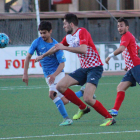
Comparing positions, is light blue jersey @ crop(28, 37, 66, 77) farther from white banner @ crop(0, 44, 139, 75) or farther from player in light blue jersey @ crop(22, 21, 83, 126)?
white banner @ crop(0, 44, 139, 75)

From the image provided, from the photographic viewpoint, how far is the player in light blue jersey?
6.45 m

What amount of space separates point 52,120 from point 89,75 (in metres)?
1.27

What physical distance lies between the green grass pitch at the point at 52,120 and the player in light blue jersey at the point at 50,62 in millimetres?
382

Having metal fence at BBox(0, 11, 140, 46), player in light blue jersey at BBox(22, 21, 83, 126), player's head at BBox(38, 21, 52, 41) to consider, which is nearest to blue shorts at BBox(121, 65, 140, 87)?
player in light blue jersey at BBox(22, 21, 83, 126)

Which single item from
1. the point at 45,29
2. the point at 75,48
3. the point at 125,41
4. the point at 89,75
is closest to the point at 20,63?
the point at 125,41

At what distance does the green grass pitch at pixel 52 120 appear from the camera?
5.63m

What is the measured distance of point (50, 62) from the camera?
682cm


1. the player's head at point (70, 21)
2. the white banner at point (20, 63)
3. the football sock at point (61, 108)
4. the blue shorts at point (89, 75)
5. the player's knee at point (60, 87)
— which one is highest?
the player's head at point (70, 21)

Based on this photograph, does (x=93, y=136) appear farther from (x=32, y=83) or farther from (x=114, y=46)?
(x=114, y=46)

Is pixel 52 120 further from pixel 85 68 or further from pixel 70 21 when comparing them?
pixel 70 21

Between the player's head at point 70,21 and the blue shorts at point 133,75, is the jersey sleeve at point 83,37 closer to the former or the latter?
the player's head at point 70,21

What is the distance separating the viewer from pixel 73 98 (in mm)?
6586

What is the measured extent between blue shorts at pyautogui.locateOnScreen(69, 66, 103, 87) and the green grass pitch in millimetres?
760

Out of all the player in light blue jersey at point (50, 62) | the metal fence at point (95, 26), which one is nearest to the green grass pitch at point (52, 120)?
the player in light blue jersey at point (50, 62)
